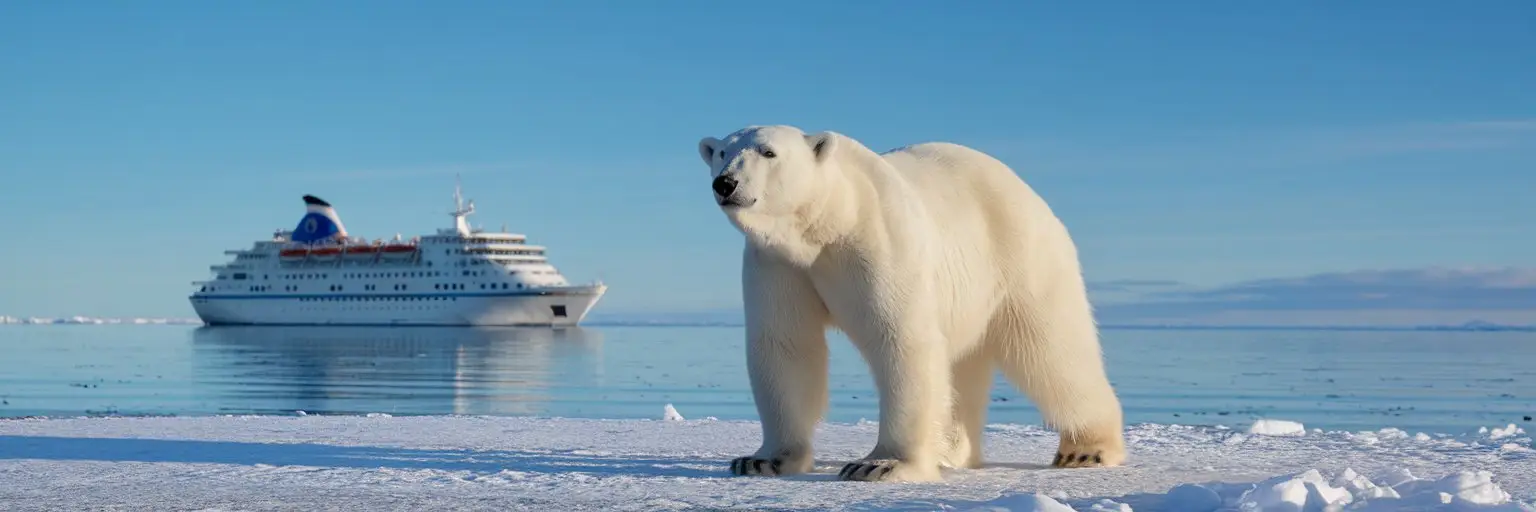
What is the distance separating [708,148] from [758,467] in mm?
968

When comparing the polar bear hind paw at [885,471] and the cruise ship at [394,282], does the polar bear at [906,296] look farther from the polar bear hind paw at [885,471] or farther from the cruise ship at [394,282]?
the cruise ship at [394,282]

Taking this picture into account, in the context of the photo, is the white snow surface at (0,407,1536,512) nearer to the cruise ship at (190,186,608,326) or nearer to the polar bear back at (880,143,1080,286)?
the polar bear back at (880,143,1080,286)

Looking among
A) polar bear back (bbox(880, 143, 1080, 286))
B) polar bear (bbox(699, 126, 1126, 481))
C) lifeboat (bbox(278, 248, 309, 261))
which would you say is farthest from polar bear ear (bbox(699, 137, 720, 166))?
lifeboat (bbox(278, 248, 309, 261))

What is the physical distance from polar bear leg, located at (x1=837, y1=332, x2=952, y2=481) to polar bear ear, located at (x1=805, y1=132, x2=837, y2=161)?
53 centimetres

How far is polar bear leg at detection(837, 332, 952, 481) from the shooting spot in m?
3.85

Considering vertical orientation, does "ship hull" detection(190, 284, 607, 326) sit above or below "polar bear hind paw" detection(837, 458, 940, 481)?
above

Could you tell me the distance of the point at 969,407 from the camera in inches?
184

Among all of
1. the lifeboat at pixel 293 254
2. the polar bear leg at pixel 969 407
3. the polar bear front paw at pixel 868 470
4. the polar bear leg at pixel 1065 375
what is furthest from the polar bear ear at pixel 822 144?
the lifeboat at pixel 293 254

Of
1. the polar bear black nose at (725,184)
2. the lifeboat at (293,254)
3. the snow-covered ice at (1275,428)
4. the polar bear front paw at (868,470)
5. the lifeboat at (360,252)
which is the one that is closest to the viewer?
the polar bear black nose at (725,184)

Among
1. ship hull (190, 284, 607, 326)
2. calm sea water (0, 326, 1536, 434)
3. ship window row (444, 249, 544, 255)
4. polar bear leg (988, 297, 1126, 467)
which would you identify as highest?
ship window row (444, 249, 544, 255)

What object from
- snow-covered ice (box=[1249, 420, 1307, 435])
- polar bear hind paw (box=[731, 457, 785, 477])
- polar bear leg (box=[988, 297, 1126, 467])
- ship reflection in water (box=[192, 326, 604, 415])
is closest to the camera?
polar bear hind paw (box=[731, 457, 785, 477])

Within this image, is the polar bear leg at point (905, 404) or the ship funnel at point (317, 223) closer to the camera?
the polar bear leg at point (905, 404)

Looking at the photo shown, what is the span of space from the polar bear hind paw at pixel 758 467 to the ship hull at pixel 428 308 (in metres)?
59.8

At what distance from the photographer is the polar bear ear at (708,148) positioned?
13.1ft
